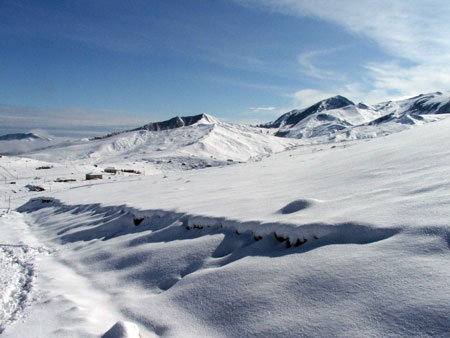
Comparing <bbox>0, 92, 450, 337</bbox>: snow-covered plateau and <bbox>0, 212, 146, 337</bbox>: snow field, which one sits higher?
<bbox>0, 92, 450, 337</bbox>: snow-covered plateau

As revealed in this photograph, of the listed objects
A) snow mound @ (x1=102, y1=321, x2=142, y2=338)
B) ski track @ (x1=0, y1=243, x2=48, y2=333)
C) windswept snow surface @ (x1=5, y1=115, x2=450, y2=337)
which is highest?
windswept snow surface @ (x1=5, y1=115, x2=450, y2=337)

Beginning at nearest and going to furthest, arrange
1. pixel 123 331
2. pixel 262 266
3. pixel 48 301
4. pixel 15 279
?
pixel 123 331 < pixel 262 266 < pixel 48 301 < pixel 15 279

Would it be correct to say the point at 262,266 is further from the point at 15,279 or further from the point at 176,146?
the point at 176,146

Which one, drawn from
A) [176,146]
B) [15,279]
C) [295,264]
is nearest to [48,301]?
[15,279]

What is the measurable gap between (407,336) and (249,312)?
1.27 metres

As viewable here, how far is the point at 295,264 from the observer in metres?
3.14

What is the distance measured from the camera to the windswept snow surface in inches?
89.8

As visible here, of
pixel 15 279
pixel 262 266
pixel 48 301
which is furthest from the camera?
pixel 15 279

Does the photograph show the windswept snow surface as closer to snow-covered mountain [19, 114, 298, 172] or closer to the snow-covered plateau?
the snow-covered plateau

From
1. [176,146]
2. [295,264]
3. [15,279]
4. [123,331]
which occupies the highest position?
[176,146]

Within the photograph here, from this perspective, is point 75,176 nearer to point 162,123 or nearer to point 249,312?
point 249,312

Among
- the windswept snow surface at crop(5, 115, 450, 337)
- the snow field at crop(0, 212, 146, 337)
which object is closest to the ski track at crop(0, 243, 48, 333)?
the snow field at crop(0, 212, 146, 337)

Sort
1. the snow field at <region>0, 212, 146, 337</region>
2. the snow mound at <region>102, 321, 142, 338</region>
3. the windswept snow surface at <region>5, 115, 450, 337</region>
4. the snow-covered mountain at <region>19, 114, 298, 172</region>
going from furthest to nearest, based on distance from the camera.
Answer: the snow-covered mountain at <region>19, 114, 298, 172</region>
the snow field at <region>0, 212, 146, 337</region>
the snow mound at <region>102, 321, 142, 338</region>
the windswept snow surface at <region>5, 115, 450, 337</region>

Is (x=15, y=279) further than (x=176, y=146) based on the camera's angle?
No
